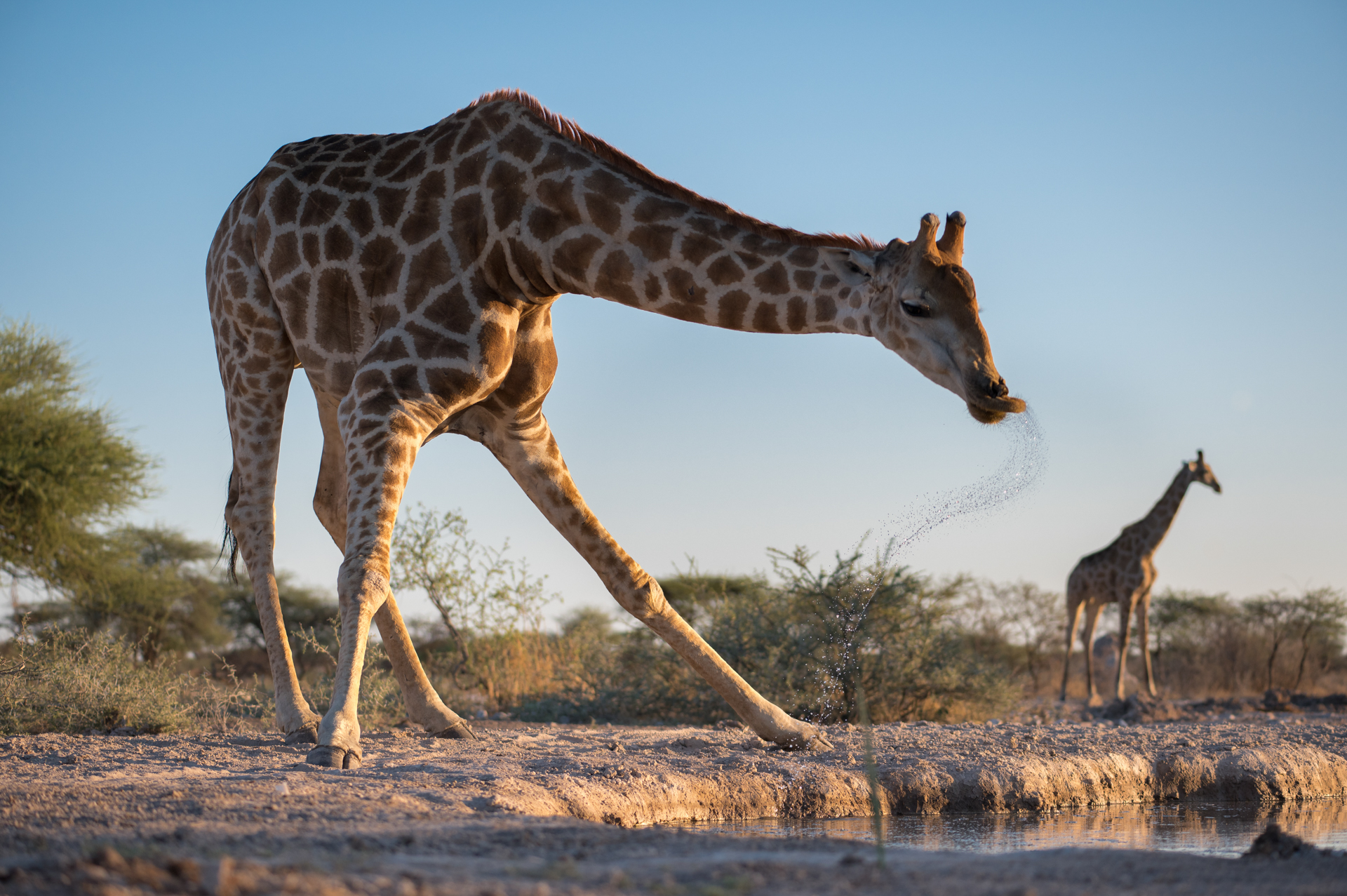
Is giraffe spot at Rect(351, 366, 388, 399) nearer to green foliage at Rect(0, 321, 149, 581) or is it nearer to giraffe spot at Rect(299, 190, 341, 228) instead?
Answer: giraffe spot at Rect(299, 190, 341, 228)

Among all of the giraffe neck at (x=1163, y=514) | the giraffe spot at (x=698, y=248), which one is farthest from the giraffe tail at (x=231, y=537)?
the giraffe neck at (x=1163, y=514)

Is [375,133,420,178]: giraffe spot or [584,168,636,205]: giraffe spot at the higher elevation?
[375,133,420,178]: giraffe spot

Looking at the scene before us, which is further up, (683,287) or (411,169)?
(411,169)

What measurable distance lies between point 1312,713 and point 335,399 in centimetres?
835

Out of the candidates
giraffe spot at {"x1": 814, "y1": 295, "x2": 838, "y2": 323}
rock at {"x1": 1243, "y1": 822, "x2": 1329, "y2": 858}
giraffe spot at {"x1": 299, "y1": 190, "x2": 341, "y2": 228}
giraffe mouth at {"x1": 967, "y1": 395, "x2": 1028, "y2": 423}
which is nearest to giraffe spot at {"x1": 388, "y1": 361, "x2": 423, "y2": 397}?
giraffe spot at {"x1": 299, "y1": 190, "x2": 341, "y2": 228}

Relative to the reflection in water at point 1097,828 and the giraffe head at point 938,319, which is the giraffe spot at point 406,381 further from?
the reflection in water at point 1097,828

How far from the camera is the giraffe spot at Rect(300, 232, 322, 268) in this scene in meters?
4.89

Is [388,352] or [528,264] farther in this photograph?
[528,264]

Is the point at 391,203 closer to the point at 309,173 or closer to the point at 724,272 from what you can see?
the point at 309,173

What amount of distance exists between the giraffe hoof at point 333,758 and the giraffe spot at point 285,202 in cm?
257

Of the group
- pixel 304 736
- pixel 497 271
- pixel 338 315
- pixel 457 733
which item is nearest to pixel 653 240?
pixel 497 271

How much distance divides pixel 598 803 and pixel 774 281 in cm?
214

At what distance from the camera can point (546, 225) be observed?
4.58m

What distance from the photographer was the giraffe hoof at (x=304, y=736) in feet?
15.8
